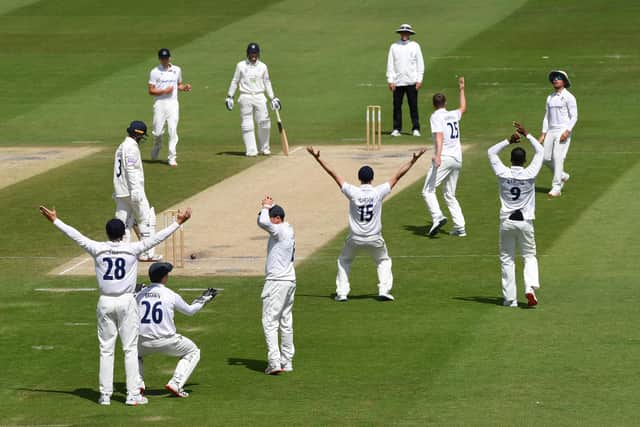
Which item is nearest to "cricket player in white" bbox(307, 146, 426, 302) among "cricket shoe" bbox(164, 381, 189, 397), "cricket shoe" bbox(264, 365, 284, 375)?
"cricket shoe" bbox(264, 365, 284, 375)

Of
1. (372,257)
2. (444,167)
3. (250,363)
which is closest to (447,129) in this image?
(444,167)

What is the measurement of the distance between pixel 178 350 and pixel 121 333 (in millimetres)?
681

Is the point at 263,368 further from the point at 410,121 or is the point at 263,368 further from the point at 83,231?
the point at 410,121

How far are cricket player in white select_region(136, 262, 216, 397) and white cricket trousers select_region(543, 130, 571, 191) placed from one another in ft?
42.4

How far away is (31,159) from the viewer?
33.5 m

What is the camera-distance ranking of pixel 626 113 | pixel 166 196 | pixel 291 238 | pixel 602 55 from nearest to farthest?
pixel 291 238
pixel 166 196
pixel 626 113
pixel 602 55

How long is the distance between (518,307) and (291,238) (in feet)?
13.9

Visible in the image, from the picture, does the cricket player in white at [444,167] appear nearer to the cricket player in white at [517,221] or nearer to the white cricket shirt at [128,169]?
the cricket player in white at [517,221]

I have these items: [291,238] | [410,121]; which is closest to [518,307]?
[291,238]

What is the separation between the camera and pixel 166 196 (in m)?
28.8

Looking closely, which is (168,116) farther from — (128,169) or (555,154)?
(128,169)

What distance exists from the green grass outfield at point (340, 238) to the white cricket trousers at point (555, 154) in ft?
1.32

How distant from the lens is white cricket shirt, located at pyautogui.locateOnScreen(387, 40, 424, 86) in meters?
35.5

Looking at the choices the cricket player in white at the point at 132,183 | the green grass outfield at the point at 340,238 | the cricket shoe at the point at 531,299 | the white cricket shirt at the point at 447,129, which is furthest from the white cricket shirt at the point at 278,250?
the white cricket shirt at the point at 447,129
